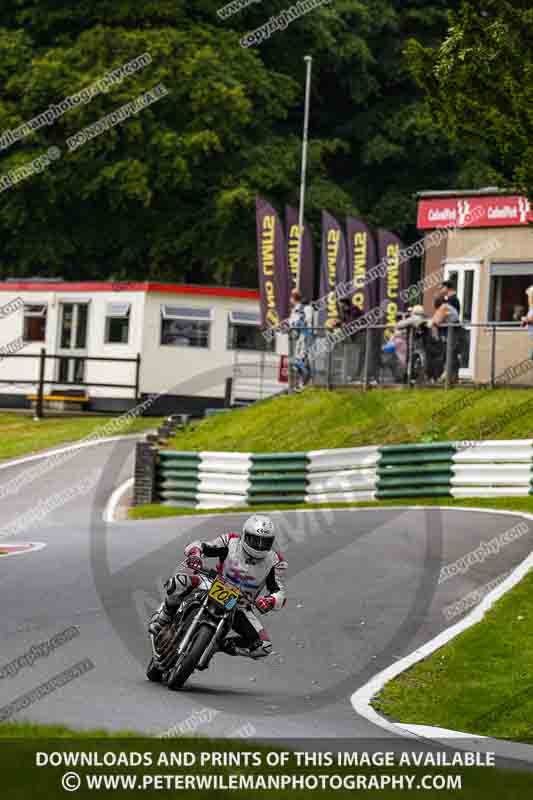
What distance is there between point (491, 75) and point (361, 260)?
22.3 metres

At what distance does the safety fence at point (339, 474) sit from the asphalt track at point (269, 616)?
6.01 feet

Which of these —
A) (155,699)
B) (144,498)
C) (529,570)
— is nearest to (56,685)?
(155,699)

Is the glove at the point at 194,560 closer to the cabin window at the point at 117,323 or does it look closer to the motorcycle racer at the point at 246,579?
the motorcycle racer at the point at 246,579

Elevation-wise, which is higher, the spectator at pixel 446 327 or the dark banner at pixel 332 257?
the dark banner at pixel 332 257

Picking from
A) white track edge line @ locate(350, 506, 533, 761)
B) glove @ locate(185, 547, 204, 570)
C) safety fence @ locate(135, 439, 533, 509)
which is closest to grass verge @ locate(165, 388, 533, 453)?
safety fence @ locate(135, 439, 533, 509)

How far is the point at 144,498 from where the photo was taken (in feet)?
91.2

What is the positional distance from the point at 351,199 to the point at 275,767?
151 feet

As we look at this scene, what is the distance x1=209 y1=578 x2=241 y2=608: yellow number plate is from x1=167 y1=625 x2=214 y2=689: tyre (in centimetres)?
25

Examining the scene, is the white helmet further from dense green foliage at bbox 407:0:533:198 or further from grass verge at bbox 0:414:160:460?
grass verge at bbox 0:414:160:460

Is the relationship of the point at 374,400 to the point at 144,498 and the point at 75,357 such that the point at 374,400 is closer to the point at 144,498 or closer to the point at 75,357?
the point at 144,498

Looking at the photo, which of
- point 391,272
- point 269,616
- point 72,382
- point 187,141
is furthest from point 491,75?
point 187,141

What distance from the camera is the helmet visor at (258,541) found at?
41.4 ft

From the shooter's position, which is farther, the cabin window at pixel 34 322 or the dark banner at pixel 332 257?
the cabin window at pixel 34 322

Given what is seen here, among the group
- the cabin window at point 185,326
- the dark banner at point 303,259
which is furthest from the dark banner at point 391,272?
the cabin window at point 185,326
